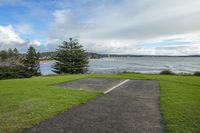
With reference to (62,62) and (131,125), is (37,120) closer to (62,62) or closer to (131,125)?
(131,125)

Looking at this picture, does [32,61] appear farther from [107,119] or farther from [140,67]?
[107,119]

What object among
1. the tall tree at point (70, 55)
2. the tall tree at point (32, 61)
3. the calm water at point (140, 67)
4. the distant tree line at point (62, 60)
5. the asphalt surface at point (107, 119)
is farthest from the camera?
the calm water at point (140, 67)

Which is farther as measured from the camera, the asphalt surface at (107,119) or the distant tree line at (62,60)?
the distant tree line at (62,60)

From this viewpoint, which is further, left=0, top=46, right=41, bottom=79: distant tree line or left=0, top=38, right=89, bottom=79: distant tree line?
left=0, top=38, right=89, bottom=79: distant tree line

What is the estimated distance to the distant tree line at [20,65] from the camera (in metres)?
19.5

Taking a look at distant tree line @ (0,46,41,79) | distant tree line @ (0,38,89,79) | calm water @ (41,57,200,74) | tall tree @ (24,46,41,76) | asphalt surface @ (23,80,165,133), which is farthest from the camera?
calm water @ (41,57,200,74)

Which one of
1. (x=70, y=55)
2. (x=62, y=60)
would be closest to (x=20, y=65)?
(x=62, y=60)

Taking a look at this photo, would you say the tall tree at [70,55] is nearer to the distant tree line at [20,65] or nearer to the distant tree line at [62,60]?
the distant tree line at [62,60]

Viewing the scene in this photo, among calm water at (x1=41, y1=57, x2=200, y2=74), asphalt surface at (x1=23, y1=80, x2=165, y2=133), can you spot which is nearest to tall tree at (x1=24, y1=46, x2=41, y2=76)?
calm water at (x1=41, y1=57, x2=200, y2=74)

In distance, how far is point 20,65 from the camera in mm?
23422

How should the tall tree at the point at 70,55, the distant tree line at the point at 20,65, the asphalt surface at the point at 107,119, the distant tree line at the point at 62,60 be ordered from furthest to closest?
the tall tree at the point at 70,55, the distant tree line at the point at 62,60, the distant tree line at the point at 20,65, the asphalt surface at the point at 107,119

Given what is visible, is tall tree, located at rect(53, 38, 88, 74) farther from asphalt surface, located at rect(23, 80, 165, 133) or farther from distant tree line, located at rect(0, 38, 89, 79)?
asphalt surface, located at rect(23, 80, 165, 133)

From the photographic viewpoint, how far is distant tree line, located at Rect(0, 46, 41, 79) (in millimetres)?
19539

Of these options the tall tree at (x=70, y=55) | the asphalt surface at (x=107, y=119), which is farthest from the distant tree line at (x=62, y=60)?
the asphalt surface at (x=107, y=119)
